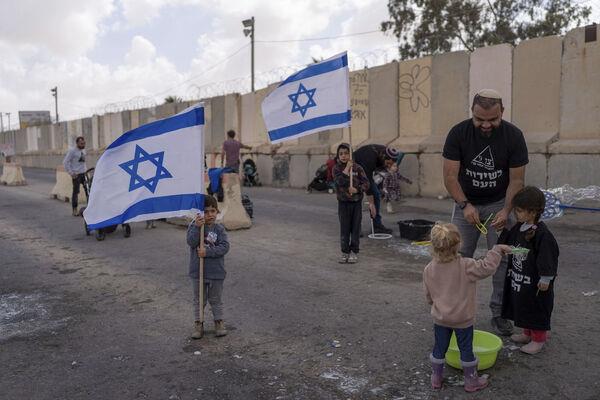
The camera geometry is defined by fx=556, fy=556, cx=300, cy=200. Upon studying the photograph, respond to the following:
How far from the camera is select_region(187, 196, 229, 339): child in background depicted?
4.59 metres

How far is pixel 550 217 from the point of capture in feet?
31.5

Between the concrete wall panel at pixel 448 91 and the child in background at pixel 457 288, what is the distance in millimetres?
11111

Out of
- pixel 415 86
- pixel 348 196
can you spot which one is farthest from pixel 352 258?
pixel 415 86

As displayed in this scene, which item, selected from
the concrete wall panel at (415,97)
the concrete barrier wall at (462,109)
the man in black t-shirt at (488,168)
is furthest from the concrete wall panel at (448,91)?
the man in black t-shirt at (488,168)

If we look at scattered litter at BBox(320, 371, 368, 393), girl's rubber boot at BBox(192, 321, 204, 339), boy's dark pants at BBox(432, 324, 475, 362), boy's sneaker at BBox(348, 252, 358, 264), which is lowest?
scattered litter at BBox(320, 371, 368, 393)

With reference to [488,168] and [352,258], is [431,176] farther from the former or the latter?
[488,168]

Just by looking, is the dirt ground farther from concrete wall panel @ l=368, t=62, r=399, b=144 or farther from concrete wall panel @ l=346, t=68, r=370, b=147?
concrete wall panel @ l=346, t=68, r=370, b=147

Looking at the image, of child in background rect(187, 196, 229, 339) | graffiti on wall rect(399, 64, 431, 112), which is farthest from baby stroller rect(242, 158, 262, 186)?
child in background rect(187, 196, 229, 339)

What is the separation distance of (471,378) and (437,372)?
208 millimetres

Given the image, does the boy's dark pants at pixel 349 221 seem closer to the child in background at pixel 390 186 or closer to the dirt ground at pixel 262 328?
the dirt ground at pixel 262 328

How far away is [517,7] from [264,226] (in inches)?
1085

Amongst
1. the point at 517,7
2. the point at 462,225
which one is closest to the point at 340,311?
the point at 462,225

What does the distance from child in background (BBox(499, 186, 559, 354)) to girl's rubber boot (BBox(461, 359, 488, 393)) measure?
0.70 metres

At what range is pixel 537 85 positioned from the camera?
12383 mm
